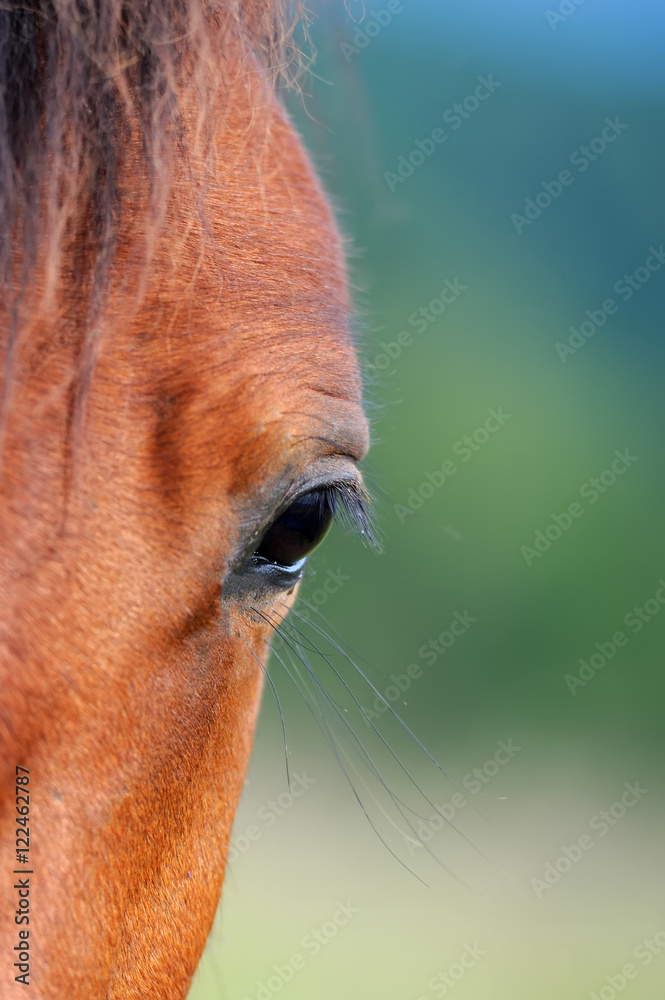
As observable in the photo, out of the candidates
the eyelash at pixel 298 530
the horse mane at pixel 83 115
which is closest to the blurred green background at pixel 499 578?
the eyelash at pixel 298 530

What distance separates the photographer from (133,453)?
2.68 feet

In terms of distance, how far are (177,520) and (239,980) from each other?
13.2 ft

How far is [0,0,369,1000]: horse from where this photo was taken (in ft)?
2.51

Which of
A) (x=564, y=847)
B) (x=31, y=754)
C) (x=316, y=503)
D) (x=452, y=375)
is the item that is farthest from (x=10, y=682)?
(x=452, y=375)

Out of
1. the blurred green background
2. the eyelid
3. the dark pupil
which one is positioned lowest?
the blurred green background

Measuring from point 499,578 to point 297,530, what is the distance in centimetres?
485

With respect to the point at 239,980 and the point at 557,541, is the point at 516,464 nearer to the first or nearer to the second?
the point at 557,541

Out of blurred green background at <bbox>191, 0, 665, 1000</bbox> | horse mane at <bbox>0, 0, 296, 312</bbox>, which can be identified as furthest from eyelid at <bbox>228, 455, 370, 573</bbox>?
blurred green background at <bbox>191, 0, 665, 1000</bbox>

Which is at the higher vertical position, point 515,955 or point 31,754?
point 31,754

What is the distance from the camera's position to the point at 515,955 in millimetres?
4617

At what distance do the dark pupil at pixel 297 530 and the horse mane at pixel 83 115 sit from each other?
0.34 metres

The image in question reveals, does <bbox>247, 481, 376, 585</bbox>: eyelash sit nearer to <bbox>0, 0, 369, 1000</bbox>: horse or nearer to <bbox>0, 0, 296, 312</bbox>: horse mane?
<bbox>0, 0, 369, 1000</bbox>: horse

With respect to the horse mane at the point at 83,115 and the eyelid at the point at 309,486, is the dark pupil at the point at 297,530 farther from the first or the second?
the horse mane at the point at 83,115

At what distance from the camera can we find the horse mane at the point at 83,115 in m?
0.77
